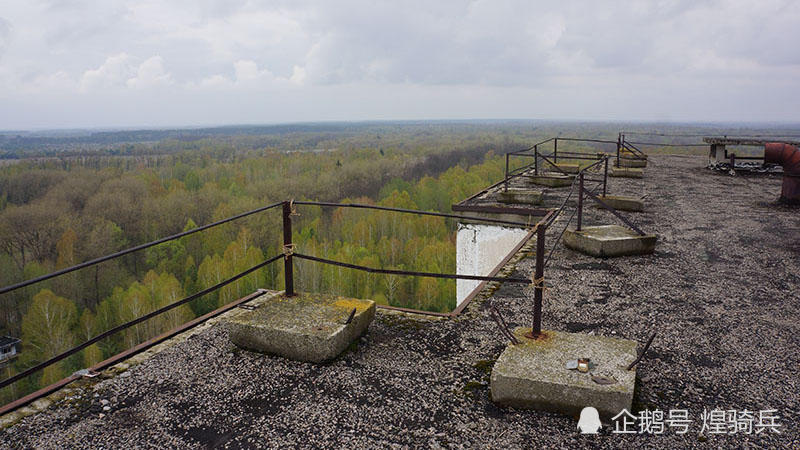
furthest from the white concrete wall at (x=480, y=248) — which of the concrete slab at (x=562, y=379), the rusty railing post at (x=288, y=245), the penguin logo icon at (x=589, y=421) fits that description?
the penguin logo icon at (x=589, y=421)

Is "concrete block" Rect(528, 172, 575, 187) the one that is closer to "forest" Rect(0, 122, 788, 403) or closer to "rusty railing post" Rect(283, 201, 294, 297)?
"rusty railing post" Rect(283, 201, 294, 297)

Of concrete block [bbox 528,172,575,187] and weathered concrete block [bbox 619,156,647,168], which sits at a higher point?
weathered concrete block [bbox 619,156,647,168]

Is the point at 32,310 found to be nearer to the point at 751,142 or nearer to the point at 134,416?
the point at 134,416

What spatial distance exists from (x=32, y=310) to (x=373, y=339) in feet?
105

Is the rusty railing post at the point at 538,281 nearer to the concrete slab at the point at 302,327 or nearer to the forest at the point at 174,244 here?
the concrete slab at the point at 302,327

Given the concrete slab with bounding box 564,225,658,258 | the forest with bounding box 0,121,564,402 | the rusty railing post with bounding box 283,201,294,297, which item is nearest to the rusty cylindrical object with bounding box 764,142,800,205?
the concrete slab with bounding box 564,225,658,258

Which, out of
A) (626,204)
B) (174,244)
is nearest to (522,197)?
(626,204)

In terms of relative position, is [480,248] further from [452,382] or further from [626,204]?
[452,382]

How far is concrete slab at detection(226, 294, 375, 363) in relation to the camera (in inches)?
166

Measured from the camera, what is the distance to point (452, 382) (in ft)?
13.0

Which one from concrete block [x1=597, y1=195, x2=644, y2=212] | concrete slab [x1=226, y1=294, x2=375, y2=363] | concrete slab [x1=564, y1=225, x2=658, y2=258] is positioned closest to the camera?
concrete slab [x1=226, y1=294, x2=375, y2=363]

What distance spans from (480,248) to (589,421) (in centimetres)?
800

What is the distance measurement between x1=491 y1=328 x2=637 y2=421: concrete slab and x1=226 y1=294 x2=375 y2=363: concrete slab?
1.29 meters

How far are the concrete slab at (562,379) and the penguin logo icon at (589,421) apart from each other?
0.15 ft
